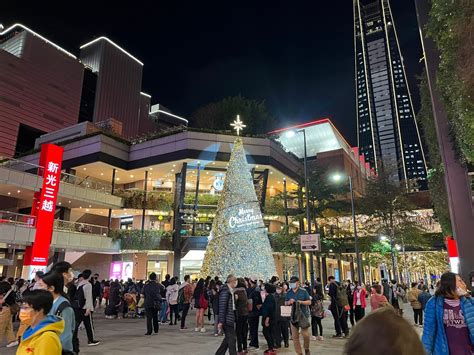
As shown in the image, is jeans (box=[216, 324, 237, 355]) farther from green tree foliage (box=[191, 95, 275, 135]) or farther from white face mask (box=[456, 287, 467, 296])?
green tree foliage (box=[191, 95, 275, 135])

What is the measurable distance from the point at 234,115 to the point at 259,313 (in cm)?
3280

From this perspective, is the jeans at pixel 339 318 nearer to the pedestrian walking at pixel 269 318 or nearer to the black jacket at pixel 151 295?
the pedestrian walking at pixel 269 318

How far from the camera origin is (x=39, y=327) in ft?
8.18

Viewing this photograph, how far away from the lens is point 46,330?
246cm

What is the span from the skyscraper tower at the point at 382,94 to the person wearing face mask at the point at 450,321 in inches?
5923

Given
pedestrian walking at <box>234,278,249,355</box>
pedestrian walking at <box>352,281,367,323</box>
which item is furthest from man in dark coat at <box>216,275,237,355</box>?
pedestrian walking at <box>352,281,367,323</box>

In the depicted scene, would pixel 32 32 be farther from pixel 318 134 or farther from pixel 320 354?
pixel 320 354

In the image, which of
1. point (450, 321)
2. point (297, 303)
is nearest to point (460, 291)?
point (450, 321)

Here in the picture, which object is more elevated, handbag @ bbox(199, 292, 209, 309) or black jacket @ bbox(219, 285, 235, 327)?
black jacket @ bbox(219, 285, 235, 327)

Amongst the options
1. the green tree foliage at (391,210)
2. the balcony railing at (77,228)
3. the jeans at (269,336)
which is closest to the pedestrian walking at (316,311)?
the jeans at (269,336)

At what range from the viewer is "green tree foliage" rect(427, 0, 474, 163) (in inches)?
329

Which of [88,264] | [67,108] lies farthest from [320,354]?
[67,108]

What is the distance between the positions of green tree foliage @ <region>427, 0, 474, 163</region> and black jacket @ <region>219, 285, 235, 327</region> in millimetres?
7349

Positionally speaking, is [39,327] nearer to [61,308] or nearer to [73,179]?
[61,308]
